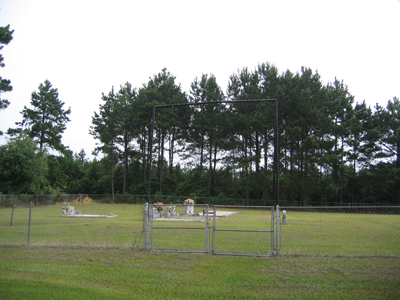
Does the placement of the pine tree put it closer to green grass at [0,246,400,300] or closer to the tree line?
the tree line

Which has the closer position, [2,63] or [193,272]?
[193,272]

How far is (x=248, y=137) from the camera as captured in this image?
4597 cm

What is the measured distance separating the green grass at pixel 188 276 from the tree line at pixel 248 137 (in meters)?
28.2

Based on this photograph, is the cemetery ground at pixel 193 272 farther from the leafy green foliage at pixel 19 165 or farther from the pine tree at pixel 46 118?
the pine tree at pixel 46 118

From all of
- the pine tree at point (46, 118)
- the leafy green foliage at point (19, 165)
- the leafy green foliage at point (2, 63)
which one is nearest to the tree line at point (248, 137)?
the pine tree at point (46, 118)

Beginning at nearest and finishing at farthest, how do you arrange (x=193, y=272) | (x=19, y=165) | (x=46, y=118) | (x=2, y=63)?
(x=193, y=272) < (x=19, y=165) < (x=2, y=63) < (x=46, y=118)

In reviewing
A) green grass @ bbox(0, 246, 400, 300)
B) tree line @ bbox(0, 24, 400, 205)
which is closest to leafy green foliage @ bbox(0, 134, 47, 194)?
green grass @ bbox(0, 246, 400, 300)

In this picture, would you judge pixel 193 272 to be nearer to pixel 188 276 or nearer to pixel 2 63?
pixel 188 276

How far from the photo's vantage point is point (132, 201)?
3672 cm

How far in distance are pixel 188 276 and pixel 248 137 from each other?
40089mm

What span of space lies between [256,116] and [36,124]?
28.7m

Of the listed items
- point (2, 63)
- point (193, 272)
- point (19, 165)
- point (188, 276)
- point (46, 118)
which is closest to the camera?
point (188, 276)

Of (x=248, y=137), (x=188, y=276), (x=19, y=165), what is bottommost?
(x=188, y=276)

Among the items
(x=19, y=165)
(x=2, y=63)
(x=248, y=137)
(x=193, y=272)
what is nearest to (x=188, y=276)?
(x=193, y=272)
